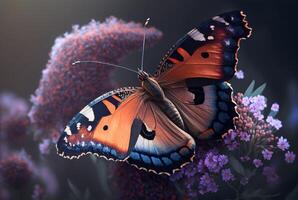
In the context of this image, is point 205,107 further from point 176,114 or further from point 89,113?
point 89,113

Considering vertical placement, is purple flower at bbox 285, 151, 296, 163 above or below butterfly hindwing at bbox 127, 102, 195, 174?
below

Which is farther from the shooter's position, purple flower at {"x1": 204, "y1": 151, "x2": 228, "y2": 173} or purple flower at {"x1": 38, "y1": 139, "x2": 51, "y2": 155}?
purple flower at {"x1": 38, "y1": 139, "x2": 51, "y2": 155}

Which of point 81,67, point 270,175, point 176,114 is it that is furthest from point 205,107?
point 81,67


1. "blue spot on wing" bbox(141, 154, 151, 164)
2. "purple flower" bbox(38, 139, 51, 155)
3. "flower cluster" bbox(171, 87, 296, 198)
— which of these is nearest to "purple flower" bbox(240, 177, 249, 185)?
"flower cluster" bbox(171, 87, 296, 198)

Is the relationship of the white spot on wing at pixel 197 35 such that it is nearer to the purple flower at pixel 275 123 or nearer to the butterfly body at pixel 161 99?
the butterfly body at pixel 161 99

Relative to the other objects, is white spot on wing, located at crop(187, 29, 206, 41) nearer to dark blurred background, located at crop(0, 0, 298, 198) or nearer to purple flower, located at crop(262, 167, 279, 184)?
dark blurred background, located at crop(0, 0, 298, 198)

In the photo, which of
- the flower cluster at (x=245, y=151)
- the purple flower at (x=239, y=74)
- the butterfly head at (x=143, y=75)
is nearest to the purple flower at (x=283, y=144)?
the flower cluster at (x=245, y=151)
